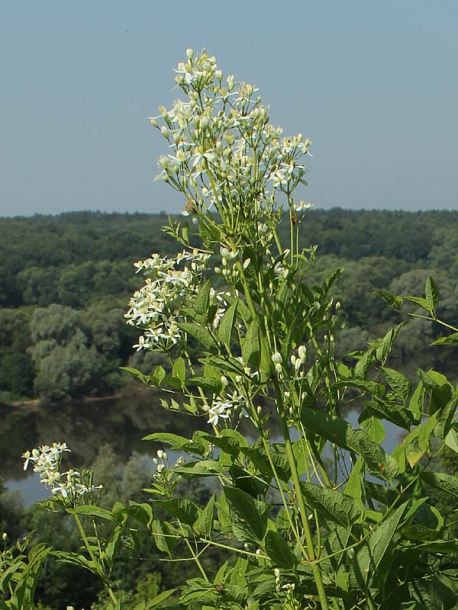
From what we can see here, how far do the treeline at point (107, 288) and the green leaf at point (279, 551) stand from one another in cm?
3892

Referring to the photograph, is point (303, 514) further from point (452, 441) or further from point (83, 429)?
point (83, 429)

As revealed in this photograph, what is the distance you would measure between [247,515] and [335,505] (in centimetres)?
20

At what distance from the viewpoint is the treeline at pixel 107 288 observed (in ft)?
204

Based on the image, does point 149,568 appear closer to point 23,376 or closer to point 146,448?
point 146,448

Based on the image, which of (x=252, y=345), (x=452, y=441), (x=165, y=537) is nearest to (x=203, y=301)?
(x=252, y=345)

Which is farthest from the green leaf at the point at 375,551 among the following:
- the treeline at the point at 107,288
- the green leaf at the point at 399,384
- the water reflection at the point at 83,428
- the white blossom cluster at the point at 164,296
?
the water reflection at the point at 83,428

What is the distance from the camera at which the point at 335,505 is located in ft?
4.94

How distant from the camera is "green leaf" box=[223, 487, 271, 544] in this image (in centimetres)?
157

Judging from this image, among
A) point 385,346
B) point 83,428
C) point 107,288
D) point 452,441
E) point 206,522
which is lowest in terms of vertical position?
point 83,428

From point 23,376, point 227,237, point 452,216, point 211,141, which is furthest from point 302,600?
point 452,216

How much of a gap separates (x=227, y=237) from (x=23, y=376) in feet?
212

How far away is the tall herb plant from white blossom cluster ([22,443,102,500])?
1.12 feet

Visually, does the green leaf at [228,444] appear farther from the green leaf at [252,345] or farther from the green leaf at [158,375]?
the green leaf at [158,375]

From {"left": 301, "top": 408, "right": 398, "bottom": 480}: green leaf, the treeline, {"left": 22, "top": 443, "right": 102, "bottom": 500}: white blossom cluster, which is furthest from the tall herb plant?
the treeline
